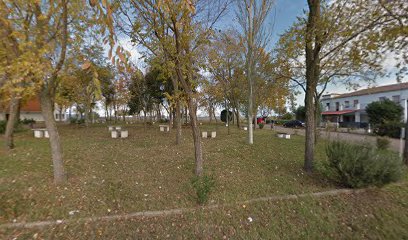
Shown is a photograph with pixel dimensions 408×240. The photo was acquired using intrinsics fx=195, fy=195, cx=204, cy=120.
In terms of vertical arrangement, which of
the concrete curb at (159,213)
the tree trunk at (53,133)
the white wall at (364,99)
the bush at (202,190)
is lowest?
the concrete curb at (159,213)

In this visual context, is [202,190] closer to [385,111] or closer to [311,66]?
[311,66]

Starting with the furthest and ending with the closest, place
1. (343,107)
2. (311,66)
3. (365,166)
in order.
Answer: (343,107)
(311,66)
(365,166)

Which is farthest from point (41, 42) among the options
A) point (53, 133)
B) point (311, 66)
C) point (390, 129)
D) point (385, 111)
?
point (385, 111)

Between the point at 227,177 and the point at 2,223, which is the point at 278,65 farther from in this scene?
the point at 2,223

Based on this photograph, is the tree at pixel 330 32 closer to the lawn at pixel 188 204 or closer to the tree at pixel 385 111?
the lawn at pixel 188 204

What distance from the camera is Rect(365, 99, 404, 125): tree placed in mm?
22672

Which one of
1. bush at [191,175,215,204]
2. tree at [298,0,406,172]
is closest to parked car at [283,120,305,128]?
tree at [298,0,406,172]

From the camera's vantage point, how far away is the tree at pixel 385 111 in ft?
74.4

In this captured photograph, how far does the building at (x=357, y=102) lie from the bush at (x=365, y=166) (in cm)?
2826

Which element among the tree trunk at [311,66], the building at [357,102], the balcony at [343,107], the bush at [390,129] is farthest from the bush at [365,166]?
the balcony at [343,107]

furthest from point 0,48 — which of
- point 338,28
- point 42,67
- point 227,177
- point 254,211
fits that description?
point 338,28

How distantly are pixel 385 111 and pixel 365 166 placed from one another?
26.2m

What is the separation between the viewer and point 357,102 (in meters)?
35.5

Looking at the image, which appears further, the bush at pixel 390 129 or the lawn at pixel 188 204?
the bush at pixel 390 129
